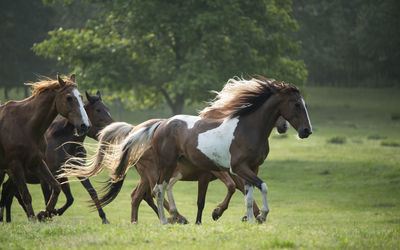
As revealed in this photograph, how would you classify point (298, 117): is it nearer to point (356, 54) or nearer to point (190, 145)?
point (190, 145)

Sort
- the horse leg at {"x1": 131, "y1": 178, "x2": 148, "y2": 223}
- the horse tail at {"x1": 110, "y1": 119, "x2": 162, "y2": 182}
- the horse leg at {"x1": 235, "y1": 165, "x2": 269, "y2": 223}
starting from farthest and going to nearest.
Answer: the horse leg at {"x1": 131, "y1": 178, "x2": 148, "y2": 223} < the horse tail at {"x1": 110, "y1": 119, "x2": 162, "y2": 182} < the horse leg at {"x1": 235, "y1": 165, "x2": 269, "y2": 223}

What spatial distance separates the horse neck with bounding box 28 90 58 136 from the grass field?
61.6 inches

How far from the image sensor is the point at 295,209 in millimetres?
15367

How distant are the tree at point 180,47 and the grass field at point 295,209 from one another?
3.22 m

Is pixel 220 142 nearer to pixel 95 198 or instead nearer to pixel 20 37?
pixel 95 198

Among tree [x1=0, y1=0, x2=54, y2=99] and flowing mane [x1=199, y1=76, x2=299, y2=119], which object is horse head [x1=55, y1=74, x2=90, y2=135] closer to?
flowing mane [x1=199, y1=76, x2=299, y2=119]

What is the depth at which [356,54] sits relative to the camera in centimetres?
5753

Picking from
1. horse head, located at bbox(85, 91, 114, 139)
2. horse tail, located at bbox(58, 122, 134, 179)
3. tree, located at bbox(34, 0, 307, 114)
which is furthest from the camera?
tree, located at bbox(34, 0, 307, 114)

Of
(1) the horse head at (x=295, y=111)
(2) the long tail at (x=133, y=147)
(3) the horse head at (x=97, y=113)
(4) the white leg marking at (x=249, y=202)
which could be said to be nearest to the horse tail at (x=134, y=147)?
(2) the long tail at (x=133, y=147)

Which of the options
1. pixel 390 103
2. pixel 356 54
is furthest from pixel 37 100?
pixel 356 54

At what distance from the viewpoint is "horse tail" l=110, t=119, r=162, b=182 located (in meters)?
9.70

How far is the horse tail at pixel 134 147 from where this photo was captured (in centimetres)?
970

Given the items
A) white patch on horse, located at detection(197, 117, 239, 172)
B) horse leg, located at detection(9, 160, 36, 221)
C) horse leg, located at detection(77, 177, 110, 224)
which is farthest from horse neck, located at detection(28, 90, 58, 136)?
white patch on horse, located at detection(197, 117, 239, 172)

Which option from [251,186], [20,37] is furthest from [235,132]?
[20,37]
